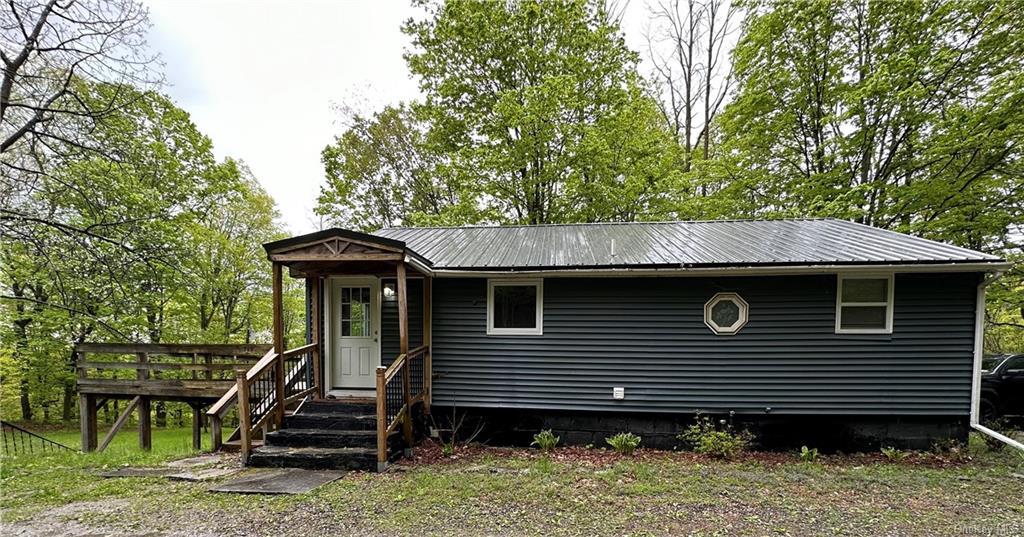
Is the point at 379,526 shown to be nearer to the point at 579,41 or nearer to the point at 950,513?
the point at 950,513

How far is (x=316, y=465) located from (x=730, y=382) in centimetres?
583

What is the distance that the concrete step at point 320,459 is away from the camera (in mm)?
5094

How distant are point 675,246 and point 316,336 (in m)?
6.08

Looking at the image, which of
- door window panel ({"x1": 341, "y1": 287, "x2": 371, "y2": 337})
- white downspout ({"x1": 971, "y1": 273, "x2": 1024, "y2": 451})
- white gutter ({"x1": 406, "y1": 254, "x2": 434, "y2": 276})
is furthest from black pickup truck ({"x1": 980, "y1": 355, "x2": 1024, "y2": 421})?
door window panel ({"x1": 341, "y1": 287, "x2": 371, "y2": 337})

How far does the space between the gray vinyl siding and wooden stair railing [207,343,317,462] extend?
216 cm

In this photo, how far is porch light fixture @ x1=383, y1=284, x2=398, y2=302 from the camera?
662cm

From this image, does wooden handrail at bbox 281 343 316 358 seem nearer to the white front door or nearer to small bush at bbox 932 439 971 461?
the white front door

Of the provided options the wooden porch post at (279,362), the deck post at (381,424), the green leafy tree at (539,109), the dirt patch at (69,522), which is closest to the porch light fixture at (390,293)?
the wooden porch post at (279,362)

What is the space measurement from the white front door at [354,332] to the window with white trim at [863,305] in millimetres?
7005

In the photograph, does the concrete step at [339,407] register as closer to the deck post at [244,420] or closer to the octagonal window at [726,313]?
the deck post at [244,420]

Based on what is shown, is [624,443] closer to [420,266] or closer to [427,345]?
[427,345]

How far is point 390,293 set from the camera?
261 inches

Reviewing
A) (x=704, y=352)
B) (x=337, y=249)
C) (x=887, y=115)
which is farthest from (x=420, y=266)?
(x=887, y=115)

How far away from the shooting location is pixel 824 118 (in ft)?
33.4
